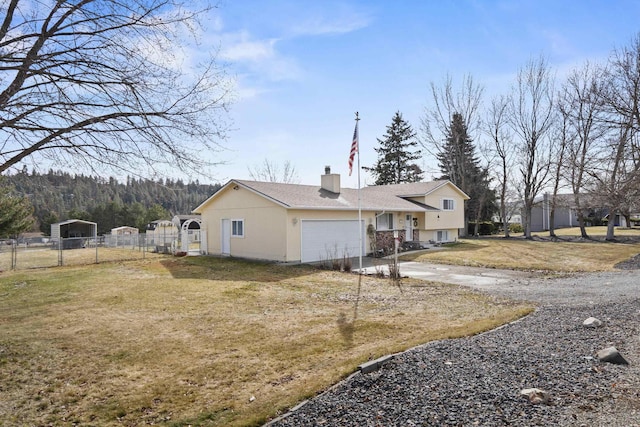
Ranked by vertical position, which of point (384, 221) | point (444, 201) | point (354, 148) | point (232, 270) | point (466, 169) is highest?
point (466, 169)

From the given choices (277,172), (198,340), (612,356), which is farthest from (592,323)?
(277,172)

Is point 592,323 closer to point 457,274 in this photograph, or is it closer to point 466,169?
point 457,274

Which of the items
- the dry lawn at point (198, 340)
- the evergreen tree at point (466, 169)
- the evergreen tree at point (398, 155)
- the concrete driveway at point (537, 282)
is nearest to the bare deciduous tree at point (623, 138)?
the concrete driveway at point (537, 282)

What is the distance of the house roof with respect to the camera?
59.5ft

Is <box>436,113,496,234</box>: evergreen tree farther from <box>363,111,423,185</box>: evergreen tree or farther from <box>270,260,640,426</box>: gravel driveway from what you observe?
<box>270,260,640,426</box>: gravel driveway

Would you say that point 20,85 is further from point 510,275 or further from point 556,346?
point 510,275

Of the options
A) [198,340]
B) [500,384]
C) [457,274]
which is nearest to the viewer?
[500,384]

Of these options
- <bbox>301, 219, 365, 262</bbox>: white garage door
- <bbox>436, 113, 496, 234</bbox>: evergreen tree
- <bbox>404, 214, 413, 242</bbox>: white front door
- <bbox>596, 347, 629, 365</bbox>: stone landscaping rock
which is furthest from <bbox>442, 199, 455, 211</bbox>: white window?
<bbox>596, 347, 629, 365</bbox>: stone landscaping rock

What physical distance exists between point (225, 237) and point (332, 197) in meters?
6.00

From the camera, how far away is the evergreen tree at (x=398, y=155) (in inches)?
1852

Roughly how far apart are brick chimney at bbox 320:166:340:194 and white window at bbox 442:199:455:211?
9.46 metres

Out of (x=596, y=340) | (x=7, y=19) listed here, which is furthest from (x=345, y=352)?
(x=7, y=19)

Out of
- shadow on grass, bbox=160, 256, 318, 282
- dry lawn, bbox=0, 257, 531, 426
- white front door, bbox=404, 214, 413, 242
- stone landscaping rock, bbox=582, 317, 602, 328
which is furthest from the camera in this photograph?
white front door, bbox=404, 214, 413, 242

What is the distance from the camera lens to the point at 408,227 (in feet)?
82.0
